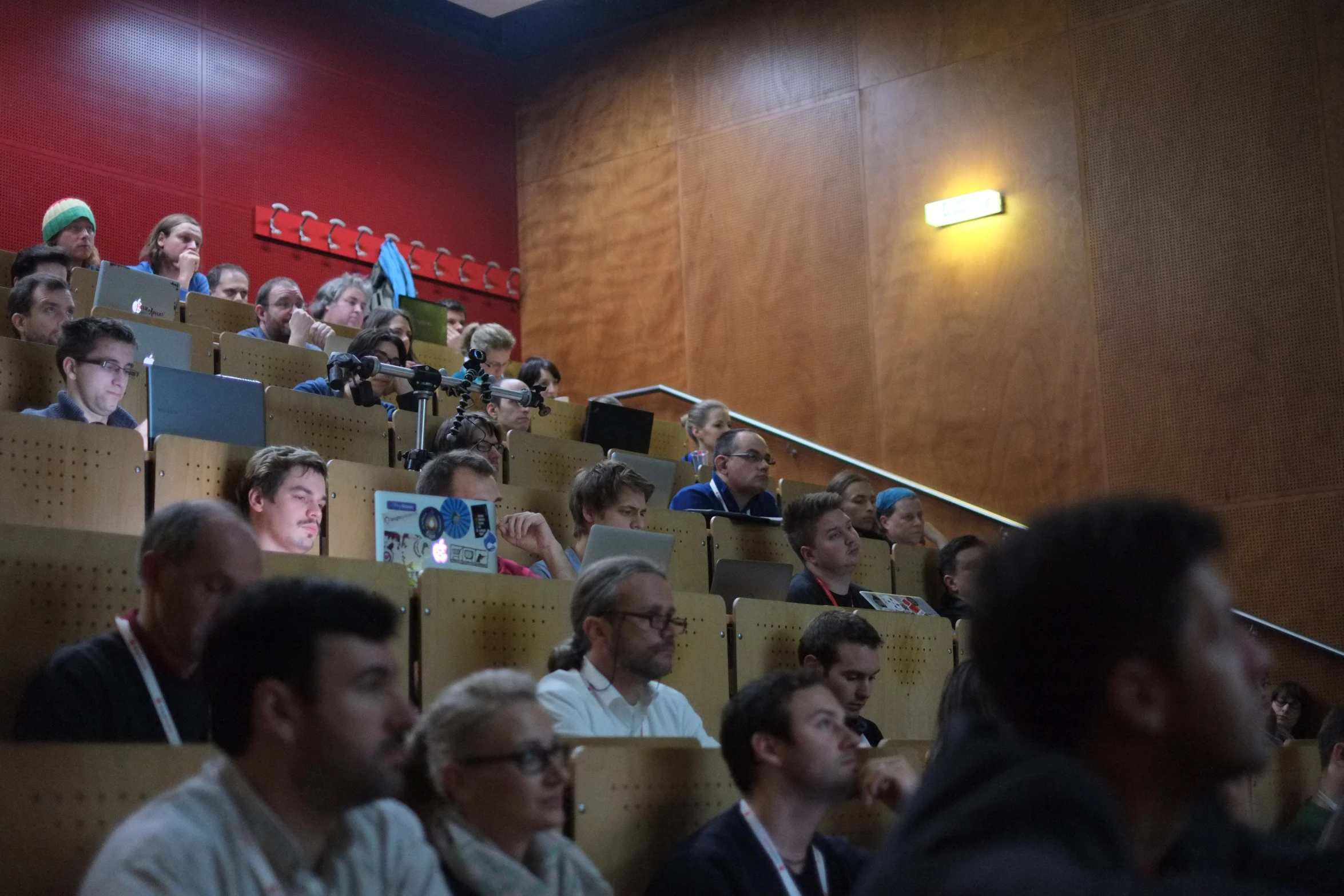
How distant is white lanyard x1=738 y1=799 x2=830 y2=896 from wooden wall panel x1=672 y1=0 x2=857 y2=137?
565 centimetres

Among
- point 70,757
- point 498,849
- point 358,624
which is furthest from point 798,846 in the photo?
point 70,757

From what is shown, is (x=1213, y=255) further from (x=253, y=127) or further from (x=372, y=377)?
(x=253, y=127)

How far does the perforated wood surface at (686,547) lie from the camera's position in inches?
167

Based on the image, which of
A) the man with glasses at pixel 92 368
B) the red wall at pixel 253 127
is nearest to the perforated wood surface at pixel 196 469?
the man with glasses at pixel 92 368

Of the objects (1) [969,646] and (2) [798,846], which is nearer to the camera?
(1) [969,646]

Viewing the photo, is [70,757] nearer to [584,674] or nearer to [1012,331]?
[584,674]

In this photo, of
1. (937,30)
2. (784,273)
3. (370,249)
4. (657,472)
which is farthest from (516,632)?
(370,249)

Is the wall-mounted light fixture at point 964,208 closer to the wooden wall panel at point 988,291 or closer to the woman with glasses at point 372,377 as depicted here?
the wooden wall panel at point 988,291

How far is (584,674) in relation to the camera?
2.72 m

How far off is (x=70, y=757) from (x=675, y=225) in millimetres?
6399

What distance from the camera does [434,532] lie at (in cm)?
316

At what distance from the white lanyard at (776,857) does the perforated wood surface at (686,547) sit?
6.75 feet

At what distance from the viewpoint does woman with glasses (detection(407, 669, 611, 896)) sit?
67.9 inches

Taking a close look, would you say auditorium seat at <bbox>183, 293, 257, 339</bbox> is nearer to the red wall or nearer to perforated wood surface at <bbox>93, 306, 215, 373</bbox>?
perforated wood surface at <bbox>93, 306, 215, 373</bbox>
